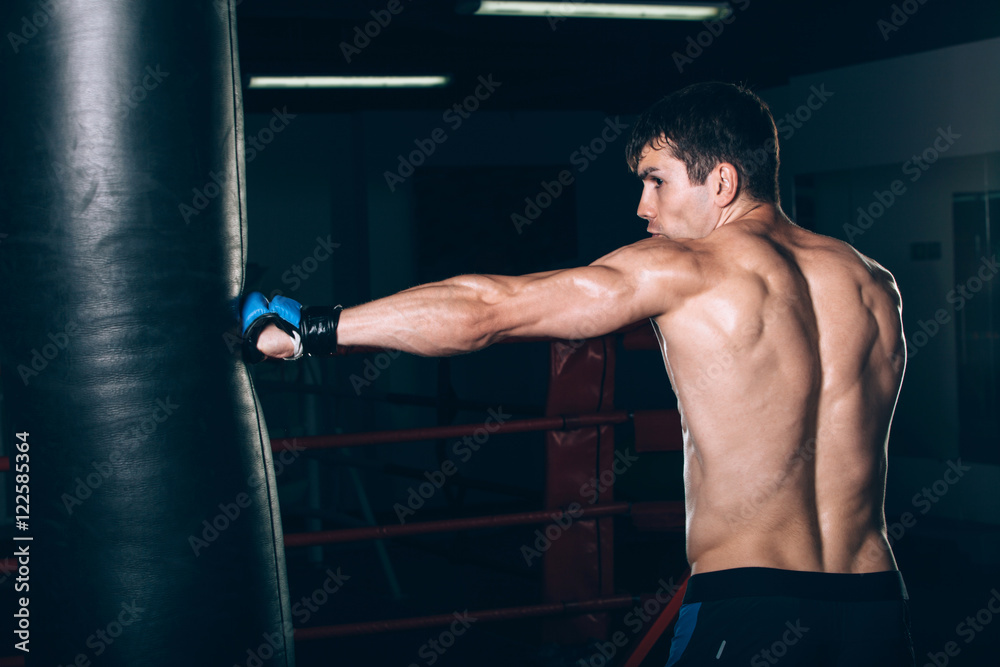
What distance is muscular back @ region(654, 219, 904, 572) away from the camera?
A: 1389 mm

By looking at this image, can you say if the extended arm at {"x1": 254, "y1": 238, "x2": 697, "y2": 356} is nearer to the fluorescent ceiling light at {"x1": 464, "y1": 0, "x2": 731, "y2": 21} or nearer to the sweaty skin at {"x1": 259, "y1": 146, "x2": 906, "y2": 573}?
the sweaty skin at {"x1": 259, "y1": 146, "x2": 906, "y2": 573}

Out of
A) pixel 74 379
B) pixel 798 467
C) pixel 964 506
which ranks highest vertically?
pixel 74 379

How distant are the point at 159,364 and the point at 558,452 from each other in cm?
164

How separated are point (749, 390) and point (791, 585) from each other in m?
0.32

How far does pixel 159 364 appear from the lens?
1259mm

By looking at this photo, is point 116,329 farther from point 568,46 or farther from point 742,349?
point 568,46

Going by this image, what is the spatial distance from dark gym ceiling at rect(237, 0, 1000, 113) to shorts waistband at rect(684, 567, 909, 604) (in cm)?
415

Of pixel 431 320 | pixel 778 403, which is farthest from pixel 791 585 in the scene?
pixel 431 320

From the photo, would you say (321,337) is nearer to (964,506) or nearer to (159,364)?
(159,364)

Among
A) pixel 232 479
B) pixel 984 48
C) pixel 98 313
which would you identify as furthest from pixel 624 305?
pixel 984 48

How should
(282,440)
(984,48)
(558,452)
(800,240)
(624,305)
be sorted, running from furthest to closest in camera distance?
(984,48)
(558,452)
(282,440)
(800,240)
(624,305)

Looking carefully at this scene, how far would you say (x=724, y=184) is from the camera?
1.54 meters

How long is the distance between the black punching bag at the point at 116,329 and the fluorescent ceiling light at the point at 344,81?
460cm

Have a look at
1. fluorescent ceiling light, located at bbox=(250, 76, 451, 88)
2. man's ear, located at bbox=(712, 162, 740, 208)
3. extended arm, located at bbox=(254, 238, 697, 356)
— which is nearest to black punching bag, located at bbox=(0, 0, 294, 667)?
extended arm, located at bbox=(254, 238, 697, 356)
